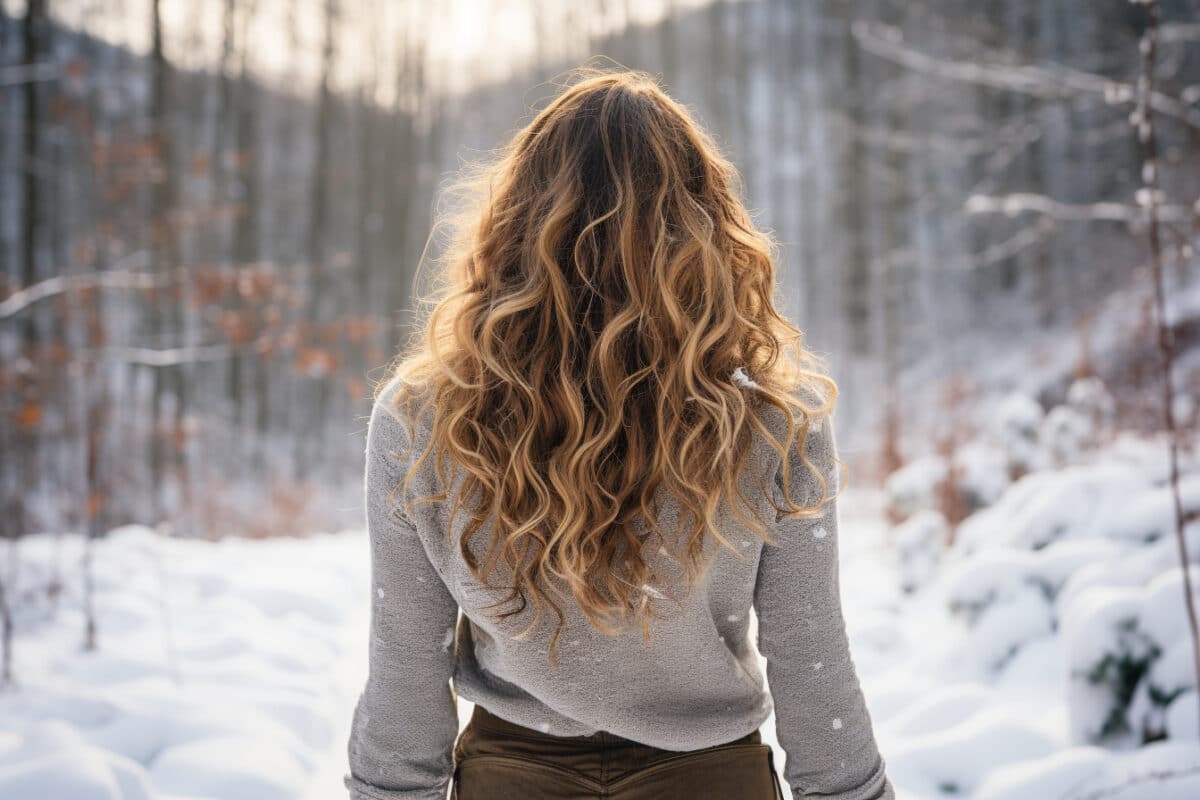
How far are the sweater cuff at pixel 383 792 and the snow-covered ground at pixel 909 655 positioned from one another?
2.91 ft

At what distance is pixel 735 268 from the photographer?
2.84 ft

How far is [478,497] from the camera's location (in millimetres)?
815

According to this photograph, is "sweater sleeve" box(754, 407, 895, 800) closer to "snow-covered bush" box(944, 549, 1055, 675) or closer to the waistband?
the waistband

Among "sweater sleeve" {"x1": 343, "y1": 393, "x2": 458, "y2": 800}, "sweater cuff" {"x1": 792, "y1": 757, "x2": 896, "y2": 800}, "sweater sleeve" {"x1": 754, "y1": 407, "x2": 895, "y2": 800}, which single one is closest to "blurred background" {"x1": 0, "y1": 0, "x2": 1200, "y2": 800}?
"sweater sleeve" {"x1": 343, "y1": 393, "x2": 458, "y2": 800}

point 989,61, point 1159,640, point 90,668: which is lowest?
point 90,668

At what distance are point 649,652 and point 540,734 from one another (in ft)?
0.59

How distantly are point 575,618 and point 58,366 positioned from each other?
3.22 meters

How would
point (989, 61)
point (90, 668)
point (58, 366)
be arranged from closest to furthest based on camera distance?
point (90, 668)
point (58, 366)
point (989, 61)

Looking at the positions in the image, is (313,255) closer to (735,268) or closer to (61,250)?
(61,250)

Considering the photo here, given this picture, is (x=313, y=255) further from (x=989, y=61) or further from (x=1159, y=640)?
(x=1159, y=640)

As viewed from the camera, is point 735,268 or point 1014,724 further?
point 1014,724

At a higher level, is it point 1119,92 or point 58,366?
point 1119,92

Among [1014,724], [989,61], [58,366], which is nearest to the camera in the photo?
[1014,724]

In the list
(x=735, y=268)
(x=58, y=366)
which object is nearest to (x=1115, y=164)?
(x=735, y=268)
